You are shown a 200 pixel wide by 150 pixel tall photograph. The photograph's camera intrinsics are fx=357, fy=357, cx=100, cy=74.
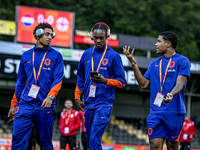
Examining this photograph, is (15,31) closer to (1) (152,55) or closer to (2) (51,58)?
(2) (51,58)

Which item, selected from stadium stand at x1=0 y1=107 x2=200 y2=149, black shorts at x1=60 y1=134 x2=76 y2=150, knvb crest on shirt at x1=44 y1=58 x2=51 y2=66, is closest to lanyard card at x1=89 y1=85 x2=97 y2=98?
knvb crest on shirt at x1=44 y1=58 x2=51 y2=66

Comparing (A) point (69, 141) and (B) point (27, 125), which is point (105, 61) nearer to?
(B) point (27, 125)

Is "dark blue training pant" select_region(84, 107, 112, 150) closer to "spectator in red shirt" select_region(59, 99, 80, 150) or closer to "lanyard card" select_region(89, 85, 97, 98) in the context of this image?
"lanyard card" select_region(89, 85, 97, 98)

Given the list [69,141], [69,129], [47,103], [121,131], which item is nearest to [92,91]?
[47,103]

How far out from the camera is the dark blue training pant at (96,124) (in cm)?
548

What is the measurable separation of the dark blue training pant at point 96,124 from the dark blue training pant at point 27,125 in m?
0.63

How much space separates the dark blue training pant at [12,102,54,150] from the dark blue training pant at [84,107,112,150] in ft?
2.08

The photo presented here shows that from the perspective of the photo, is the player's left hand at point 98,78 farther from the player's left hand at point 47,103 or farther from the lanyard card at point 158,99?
the lanyard card at point 158,99

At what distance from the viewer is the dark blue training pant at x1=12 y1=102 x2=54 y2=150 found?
5.59 meters

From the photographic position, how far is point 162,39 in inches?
232

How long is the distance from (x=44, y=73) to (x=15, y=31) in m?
14.9

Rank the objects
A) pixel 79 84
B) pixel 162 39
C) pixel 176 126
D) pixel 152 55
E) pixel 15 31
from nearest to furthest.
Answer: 1. pixel 176 126
2. pixel 162 39
3. pixel 79 84
4. pixel 15 31
5. pixel 152 55

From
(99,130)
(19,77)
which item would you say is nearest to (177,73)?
(99,130)

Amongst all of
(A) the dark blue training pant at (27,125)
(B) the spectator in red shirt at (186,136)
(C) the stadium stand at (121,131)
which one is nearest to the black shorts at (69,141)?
(C) the stadium stand at (121,131)
